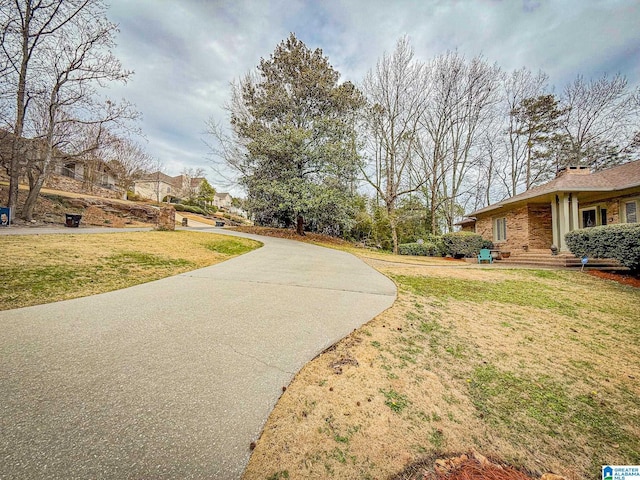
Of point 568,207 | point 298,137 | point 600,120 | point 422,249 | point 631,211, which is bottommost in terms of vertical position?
point 422,249

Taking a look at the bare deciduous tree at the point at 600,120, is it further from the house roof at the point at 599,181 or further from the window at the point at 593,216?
the window at the point at 593,216

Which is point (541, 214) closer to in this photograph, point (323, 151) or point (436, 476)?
point (323, 151)

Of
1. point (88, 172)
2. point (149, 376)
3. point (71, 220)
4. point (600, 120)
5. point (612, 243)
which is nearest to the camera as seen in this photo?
point (149, 376)

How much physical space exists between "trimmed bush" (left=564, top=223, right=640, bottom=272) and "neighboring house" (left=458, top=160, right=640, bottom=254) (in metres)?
2.52

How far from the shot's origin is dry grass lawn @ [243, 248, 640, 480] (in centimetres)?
139

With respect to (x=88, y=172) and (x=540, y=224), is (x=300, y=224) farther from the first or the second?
(x=88, y=172)

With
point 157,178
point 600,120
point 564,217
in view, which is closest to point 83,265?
point 564,217

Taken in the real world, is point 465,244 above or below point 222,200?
below

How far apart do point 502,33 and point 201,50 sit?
39.7 ft

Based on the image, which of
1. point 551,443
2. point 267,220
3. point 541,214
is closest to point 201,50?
point 267,220

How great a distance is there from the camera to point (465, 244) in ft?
43.2

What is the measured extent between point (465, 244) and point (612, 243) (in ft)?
20.6

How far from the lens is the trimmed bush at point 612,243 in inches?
251

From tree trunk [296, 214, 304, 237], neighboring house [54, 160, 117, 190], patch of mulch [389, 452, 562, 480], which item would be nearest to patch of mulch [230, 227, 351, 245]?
tree trunk [296, 214, 304, 237]
